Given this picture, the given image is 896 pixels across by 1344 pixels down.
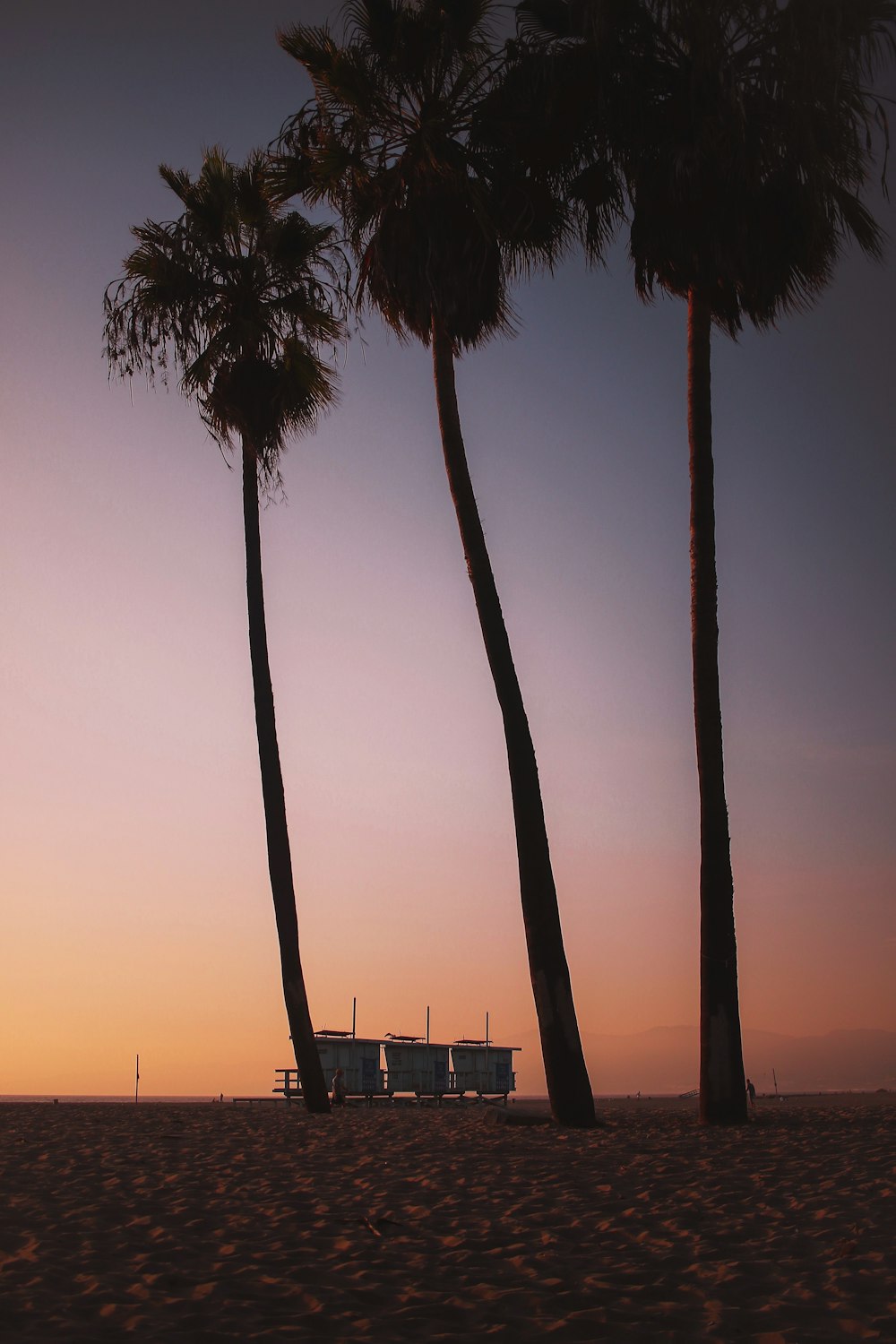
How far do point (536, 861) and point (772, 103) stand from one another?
38.1 feet

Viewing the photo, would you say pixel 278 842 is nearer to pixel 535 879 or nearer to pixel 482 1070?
pixel 535 879

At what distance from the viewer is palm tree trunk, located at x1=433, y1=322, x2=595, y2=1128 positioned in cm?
1617

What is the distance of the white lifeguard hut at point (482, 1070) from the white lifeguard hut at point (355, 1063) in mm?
4493

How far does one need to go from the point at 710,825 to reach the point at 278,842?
8.25 m

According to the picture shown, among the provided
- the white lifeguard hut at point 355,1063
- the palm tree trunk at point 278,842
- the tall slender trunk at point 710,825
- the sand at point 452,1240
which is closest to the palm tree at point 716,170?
the tall slender trunk at point 710,825

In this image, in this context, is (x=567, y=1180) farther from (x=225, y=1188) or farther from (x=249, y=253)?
(x=249, y=253)

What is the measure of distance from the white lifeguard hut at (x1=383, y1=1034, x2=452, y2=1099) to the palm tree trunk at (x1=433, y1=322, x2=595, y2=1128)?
3094cm

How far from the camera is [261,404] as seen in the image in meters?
22.3

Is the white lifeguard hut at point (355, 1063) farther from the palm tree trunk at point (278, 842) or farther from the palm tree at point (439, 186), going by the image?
the palm tree at point (439, 186)

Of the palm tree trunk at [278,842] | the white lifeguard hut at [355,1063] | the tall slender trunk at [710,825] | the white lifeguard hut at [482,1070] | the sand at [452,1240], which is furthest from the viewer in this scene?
the white lifeguard hut at [482,1070]

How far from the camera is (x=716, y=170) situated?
16.7m

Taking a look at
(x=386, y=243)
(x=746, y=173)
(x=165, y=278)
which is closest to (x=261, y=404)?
(x=165, y=278)

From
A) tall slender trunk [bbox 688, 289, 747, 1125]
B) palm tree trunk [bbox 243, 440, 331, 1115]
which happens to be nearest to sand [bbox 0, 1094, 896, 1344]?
tall slender trunk [bbox 688, 289, 747, 1125]

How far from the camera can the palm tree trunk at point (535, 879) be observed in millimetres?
16172
